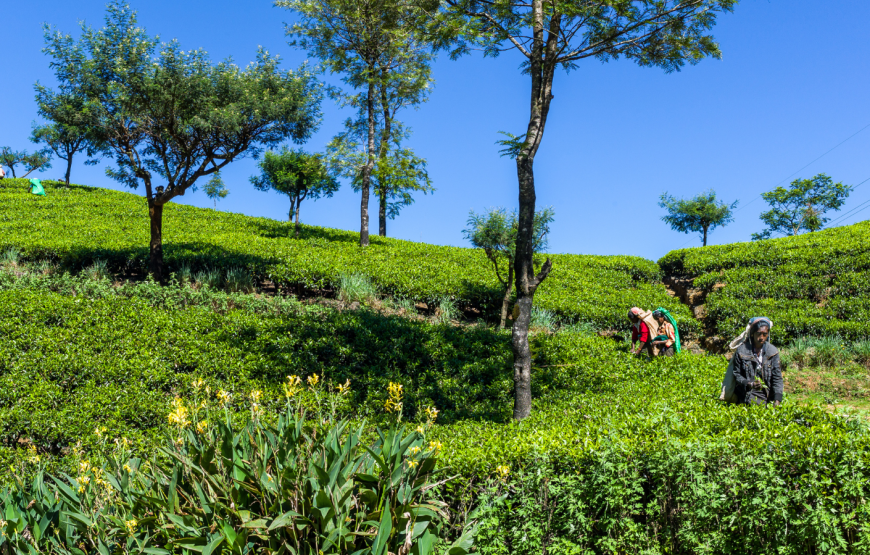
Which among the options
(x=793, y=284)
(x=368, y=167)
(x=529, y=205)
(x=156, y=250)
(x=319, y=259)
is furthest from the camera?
(x=368, y=167)

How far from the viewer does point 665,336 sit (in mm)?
10266

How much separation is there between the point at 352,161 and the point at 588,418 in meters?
16.7

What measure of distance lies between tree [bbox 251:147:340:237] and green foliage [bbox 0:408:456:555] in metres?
16.2

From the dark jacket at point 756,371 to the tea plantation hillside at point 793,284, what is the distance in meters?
7.41

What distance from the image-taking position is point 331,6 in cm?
2017

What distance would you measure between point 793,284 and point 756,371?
1067cm

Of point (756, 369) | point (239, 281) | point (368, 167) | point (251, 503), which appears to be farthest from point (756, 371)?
point (368, 167)

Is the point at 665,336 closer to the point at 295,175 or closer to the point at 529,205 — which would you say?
the point at 529,205

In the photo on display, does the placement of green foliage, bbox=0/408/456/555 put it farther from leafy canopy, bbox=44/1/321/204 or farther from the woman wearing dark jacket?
leafy canopy, bbox=44/1/321/204

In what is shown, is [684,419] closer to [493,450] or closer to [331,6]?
[493,450]

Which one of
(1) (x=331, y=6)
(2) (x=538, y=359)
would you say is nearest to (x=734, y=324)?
(2) (x=538, y=359)

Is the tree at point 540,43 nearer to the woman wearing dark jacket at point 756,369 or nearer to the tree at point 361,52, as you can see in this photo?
the woman wearing dark jacket at point 756,369

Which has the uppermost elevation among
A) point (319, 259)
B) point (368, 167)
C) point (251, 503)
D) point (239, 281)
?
point (368, 167)

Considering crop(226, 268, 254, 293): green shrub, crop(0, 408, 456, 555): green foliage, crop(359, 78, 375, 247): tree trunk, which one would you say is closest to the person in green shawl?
crop(0, 408, 456, 555): green foliage
